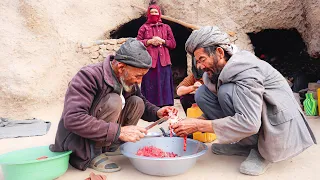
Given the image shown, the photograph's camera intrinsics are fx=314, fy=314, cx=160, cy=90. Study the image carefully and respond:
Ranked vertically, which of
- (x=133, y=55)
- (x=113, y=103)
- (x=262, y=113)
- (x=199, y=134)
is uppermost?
(x=133, y=55)

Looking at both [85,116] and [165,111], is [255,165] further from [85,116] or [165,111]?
[85,116]

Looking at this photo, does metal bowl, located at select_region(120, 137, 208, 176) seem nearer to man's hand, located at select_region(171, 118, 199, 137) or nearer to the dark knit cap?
man's hand, located at select_region(171, 118, 199, 137)

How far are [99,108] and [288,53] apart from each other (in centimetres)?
579

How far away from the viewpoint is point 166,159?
7.02ft

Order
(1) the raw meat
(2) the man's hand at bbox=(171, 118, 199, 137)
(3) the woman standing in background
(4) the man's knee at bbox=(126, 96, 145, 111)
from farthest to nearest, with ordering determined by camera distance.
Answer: (3) the woman standing in background
(4) the man's knee at bbox=(126, 96, 145, 111)
(1) the raw meat
(2) the man's hand at bbox=(171, 118, 199, 137)

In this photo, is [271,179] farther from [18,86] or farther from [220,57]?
[18,86]

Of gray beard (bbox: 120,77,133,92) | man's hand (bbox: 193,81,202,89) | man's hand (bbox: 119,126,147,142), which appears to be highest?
gray beard (bbox: 120,77,133,92)

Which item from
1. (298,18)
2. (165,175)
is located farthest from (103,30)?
(165,175)

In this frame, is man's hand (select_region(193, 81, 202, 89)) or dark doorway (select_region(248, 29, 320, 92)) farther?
dark doorway (select_region(248, 29, 320, 92))

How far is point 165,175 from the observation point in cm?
230

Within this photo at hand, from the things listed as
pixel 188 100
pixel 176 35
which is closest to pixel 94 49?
pixel 176 35

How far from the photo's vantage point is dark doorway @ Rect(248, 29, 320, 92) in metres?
6.47

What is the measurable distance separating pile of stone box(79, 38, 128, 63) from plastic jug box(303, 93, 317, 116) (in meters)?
3.39

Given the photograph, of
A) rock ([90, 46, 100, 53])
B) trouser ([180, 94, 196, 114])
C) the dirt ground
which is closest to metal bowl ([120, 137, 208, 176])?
the dirt ground
